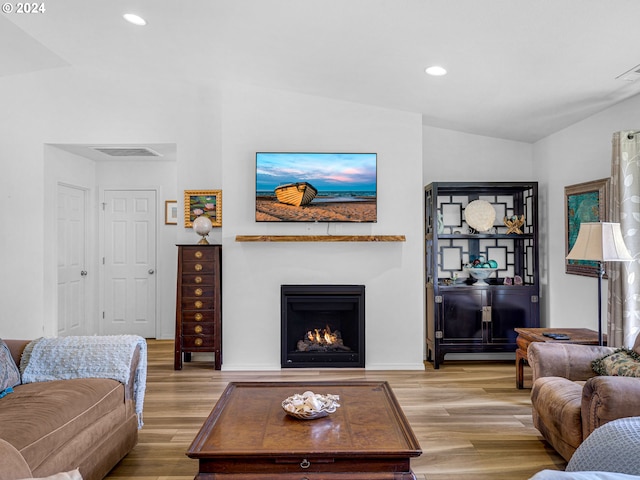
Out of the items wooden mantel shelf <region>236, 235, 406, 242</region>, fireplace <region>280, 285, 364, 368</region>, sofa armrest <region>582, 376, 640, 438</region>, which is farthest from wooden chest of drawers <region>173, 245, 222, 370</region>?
sofa armrest <region>582, 376, 640, 438</region>

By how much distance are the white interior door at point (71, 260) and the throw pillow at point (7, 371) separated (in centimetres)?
317

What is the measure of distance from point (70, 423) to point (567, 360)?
2.95 meters

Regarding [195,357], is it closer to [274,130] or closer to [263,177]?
[263,177]

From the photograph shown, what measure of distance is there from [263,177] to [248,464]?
325 centimetres

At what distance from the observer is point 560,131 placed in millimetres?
4762

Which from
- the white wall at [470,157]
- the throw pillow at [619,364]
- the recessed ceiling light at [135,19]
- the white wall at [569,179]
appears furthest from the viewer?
the white wall at [470,157]

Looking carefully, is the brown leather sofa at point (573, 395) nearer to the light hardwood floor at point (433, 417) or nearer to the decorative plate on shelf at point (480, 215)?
the light hardwood floor at point (433, 417)

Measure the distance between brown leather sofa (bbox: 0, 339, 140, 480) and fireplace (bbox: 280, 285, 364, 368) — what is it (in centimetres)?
202

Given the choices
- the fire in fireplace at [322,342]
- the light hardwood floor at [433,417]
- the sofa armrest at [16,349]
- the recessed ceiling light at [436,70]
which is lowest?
the light hardwood floor at [433,417]

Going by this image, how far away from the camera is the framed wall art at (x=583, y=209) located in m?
3.98

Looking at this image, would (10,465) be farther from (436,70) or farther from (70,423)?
(436,70)

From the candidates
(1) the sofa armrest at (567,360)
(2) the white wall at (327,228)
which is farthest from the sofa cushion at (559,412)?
(2) the white wall at (327,228)

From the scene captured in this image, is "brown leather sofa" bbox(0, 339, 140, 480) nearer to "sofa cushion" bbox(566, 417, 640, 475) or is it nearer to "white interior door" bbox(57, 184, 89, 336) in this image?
"sofa cushion" bbox(566, 417, 640, 475)

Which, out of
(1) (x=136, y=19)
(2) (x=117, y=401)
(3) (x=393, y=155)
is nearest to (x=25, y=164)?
(1) (x=136, y=19)
